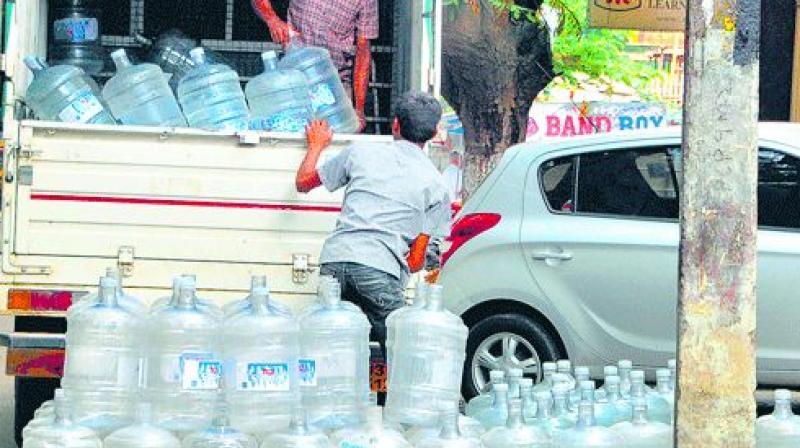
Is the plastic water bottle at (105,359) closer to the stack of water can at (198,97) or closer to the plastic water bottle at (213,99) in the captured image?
the stack of water can at (198,97)

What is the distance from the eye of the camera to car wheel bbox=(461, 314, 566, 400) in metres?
11.3

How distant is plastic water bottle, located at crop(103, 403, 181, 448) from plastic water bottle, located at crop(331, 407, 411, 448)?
1.81 ft

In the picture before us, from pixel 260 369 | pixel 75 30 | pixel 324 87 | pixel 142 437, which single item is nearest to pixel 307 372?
pixel 260 369

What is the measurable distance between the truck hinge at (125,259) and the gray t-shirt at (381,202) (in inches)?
46.2

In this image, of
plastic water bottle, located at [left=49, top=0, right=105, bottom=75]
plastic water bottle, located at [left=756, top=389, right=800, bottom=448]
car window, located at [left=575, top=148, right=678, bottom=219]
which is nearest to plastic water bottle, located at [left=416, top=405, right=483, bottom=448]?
plastic water bottle, located at [left=756, top=389, right=800, bottom=448]

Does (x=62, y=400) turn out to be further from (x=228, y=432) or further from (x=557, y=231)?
(x=557, y=231)

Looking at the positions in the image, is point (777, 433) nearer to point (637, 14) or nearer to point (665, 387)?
point (665, 387)

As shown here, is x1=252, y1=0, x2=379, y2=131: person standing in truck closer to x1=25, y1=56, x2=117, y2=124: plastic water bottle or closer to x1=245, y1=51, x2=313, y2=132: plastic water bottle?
x1=245, y1=51, x2=313, y2=132: plastic water bottle

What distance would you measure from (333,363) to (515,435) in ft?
2.40

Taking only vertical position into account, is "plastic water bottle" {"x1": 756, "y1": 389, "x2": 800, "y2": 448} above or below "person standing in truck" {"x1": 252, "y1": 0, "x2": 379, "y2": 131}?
below

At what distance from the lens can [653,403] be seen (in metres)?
7.18

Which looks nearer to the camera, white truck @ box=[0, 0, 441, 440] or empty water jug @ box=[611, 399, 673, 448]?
empty water jug @ box=[611, 399, 673, 448]

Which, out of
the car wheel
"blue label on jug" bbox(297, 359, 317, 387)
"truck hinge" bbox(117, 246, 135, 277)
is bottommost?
the car wheel

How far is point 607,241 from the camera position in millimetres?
11062
